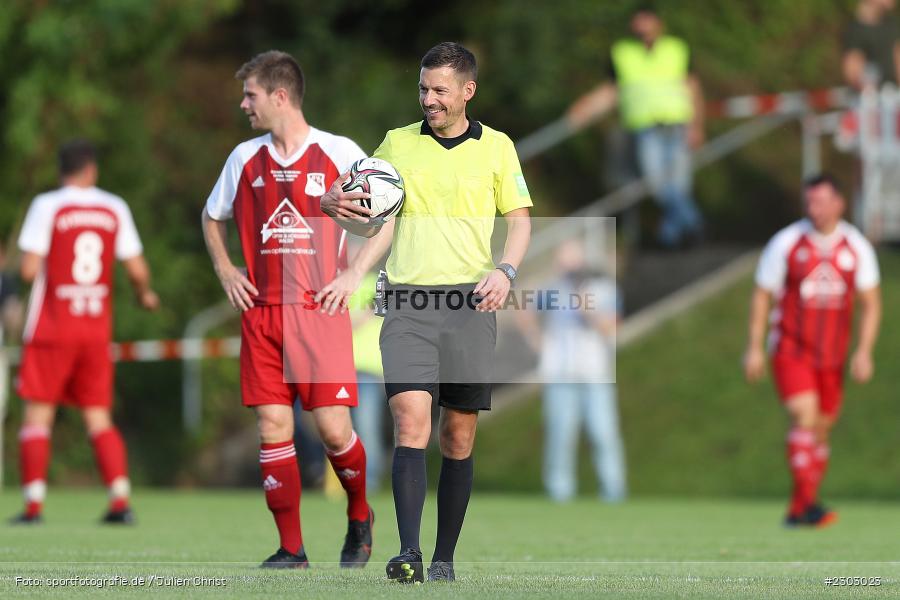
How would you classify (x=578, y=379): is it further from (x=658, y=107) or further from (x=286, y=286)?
(x=286, y=286)

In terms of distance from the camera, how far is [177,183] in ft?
67.8

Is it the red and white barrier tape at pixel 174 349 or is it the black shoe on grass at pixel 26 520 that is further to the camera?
the red and white barrier tape at pixel 174 349

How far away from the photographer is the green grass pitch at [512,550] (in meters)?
6.67

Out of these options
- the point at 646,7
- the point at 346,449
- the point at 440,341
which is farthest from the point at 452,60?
the point at 646,7

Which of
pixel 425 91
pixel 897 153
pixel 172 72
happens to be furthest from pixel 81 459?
pixel 425 91

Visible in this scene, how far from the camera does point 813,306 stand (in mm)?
11961

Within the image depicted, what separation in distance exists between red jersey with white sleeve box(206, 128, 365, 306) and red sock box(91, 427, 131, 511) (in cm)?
391

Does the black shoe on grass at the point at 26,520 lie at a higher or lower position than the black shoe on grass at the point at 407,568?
lower

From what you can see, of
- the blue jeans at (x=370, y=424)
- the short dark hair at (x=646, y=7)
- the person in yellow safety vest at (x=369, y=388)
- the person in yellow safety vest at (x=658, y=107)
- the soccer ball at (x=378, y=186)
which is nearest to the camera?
the soccer ball at (x=378, y=186)

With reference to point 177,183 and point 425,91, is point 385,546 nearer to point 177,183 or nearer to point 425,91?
point 425,91

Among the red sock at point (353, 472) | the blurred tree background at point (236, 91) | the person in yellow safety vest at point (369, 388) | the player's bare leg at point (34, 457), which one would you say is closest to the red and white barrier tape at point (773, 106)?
the blurred tree background at point (236, 91)

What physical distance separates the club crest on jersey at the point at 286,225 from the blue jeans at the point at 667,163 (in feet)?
35.3

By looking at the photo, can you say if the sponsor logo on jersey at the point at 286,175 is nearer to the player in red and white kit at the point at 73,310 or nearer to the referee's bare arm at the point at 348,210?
the referee's bare arm at the point at 348,210

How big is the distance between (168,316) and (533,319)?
4327 mm
